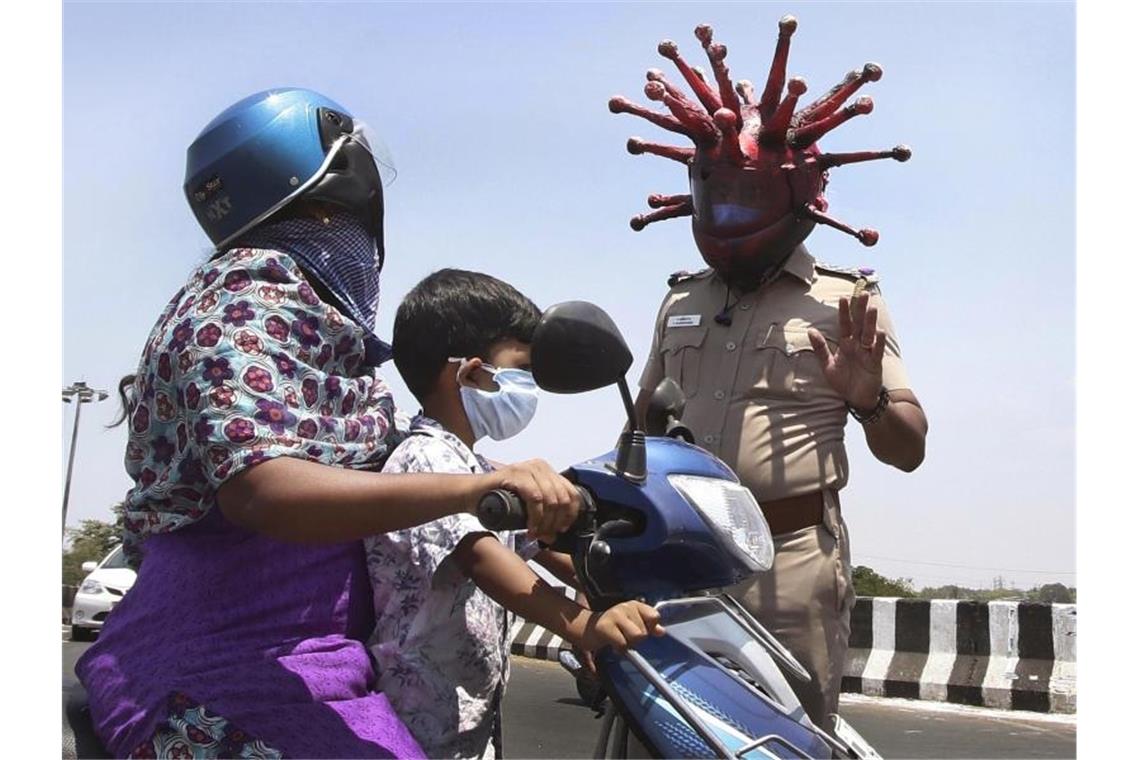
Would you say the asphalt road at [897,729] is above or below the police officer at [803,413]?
below

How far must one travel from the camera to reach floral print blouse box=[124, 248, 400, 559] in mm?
1971

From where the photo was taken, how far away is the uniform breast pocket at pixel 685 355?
402cm

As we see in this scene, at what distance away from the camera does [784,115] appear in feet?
13.1

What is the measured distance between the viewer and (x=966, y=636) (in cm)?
1004

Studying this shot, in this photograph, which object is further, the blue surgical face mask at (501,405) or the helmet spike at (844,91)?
the helmet spike at (844,91)

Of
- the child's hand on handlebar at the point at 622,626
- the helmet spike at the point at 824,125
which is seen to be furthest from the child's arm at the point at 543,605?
the helmet spike at the point at 824,125

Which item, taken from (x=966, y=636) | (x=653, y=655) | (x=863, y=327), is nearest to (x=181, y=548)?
(x=653, y=655)

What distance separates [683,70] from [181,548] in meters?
2.59

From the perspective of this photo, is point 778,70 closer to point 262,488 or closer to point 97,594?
point 262,488

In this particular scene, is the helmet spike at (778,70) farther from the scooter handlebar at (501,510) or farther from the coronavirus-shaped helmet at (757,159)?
the scooter handlebar at (501,510)

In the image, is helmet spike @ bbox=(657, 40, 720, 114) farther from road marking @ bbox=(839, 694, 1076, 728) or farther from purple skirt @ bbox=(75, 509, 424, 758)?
road marking @ bbox=(839, 694, 1076, 728)

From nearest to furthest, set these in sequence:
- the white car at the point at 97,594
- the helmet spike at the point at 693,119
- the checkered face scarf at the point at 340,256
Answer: the checkered face scarf at the point at 340,256 → the helmet spike at the point at 693,119 → the white car at the point at 97,594

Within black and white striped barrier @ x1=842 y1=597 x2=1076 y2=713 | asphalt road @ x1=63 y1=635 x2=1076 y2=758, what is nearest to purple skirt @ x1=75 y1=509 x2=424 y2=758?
asphalt road @ x1=63 y1=635 x2=1076 y2=758

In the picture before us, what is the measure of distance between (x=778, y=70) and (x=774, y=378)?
0.93 m
